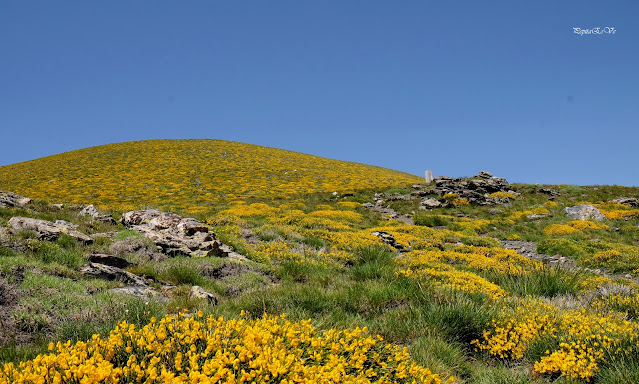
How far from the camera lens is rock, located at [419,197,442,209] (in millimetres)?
25375

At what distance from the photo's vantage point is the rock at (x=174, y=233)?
9.73m

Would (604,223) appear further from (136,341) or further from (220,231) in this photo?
(136,341)

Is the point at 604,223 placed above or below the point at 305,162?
below

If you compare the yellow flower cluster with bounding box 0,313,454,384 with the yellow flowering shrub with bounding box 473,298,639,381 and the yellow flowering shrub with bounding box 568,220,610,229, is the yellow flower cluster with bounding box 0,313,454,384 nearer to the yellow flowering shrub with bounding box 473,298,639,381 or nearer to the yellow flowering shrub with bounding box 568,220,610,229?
the yellow flowering shrub with bounding box 473,298,639,381

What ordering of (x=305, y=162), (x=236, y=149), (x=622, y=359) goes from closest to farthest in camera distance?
(x=622, y=359), (x=305, y=162), (x=236, y=149)

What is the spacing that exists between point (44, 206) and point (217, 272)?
10.4 metres

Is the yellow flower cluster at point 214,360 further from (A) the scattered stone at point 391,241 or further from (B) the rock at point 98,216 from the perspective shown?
(B) the rock at point 98,216

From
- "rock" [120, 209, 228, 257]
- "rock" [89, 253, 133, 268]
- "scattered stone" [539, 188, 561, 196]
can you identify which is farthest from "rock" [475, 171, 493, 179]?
"rock" [89, 253, 133, 268]

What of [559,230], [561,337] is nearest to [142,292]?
[561,337]

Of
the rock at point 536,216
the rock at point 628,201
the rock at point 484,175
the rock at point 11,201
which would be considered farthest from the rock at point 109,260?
the rock at point 484,175

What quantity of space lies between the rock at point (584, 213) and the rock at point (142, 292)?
77.8ft

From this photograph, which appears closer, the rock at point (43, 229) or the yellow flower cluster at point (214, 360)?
the yellow flower cluster at point (214, 360)

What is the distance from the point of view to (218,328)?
379 centimetres

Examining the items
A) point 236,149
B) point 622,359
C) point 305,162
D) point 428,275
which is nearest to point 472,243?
point 428,275
